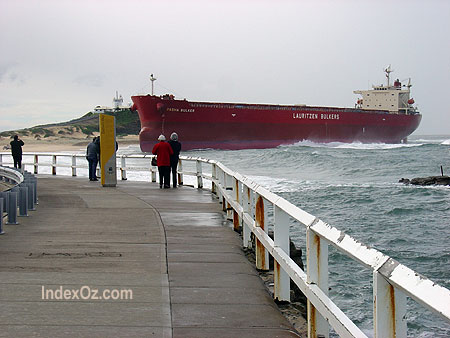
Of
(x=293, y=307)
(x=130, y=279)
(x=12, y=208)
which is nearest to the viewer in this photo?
(x=293, y=307)

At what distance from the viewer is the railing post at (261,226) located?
5.89 metres

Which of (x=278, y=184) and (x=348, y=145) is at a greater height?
(x=348, y=145)

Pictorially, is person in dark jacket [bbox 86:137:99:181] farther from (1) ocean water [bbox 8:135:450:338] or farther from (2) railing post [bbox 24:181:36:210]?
(2) railing post [bbox 24:181:36:210]

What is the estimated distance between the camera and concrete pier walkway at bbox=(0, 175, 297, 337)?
172 inches

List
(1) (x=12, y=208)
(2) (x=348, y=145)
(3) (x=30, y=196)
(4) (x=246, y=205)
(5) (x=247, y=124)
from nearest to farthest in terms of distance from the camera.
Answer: (4) (x=246, y=205) → (1) (x=12, y=208) → (3) (x=30, y=196) → (5) (x=247, y=124) → (2) (x=348, y=145)

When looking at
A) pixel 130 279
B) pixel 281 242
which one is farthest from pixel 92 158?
pixel 281 242

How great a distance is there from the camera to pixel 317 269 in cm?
375

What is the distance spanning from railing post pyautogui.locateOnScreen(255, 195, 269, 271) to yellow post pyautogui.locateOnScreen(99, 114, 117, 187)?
1061 cm

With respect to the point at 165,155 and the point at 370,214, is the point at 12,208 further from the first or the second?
the point at 370,214

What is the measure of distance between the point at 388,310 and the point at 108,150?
14582mm

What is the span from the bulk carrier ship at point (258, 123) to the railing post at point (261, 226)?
46.9 metres

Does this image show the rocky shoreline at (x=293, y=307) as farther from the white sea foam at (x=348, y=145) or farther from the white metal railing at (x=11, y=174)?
the white sea foam at (x=348, y=145)

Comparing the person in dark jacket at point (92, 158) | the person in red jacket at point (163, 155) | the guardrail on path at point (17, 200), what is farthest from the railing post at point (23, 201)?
the person in dark jacket at point (92, 158)

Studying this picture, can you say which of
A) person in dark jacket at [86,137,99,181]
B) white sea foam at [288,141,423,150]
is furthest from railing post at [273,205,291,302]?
white sea foam at [288,141,423,150]
